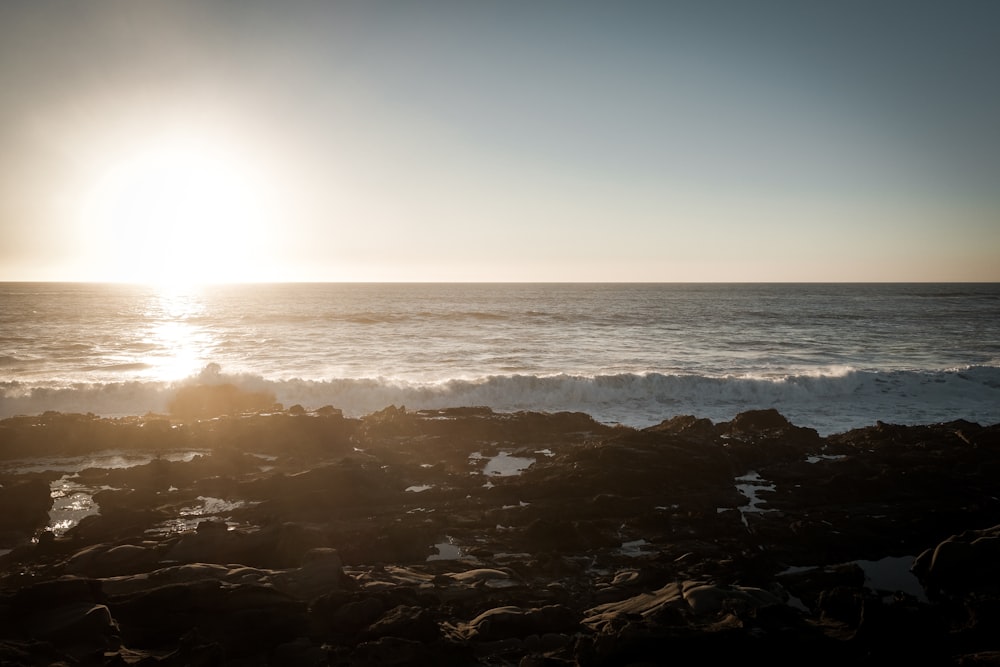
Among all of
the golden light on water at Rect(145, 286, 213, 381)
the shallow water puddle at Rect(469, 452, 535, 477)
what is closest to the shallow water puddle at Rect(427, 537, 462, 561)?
the shallow water puddle at Rect(469, 452, 535, 477)

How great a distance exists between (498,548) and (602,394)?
1866 cm

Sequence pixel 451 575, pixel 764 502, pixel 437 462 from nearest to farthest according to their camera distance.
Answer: pixel 451 575, pixel 764 502, pixel 437 462

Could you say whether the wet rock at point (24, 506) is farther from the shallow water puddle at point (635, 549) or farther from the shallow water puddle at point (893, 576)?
the shallow water puddle at point (893, 576)

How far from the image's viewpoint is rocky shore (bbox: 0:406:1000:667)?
8.15m

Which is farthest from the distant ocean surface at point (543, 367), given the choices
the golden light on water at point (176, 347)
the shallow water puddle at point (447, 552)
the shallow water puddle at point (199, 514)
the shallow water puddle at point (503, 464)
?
the shallow water puddle at point (447, 552)

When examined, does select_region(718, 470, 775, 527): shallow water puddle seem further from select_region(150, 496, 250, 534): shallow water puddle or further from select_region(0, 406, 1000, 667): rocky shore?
select_region(150, 496, 250, 534): shallow water puddle

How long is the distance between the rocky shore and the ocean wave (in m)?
8.15

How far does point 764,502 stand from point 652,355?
91.6ft

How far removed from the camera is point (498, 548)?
11586 millimetres

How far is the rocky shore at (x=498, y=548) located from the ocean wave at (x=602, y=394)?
8149mm

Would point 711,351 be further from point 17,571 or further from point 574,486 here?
point 17,571

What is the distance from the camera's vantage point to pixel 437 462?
17438 millimetres

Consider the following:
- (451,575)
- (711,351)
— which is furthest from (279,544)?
(711,351)

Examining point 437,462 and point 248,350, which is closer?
point 437,462
